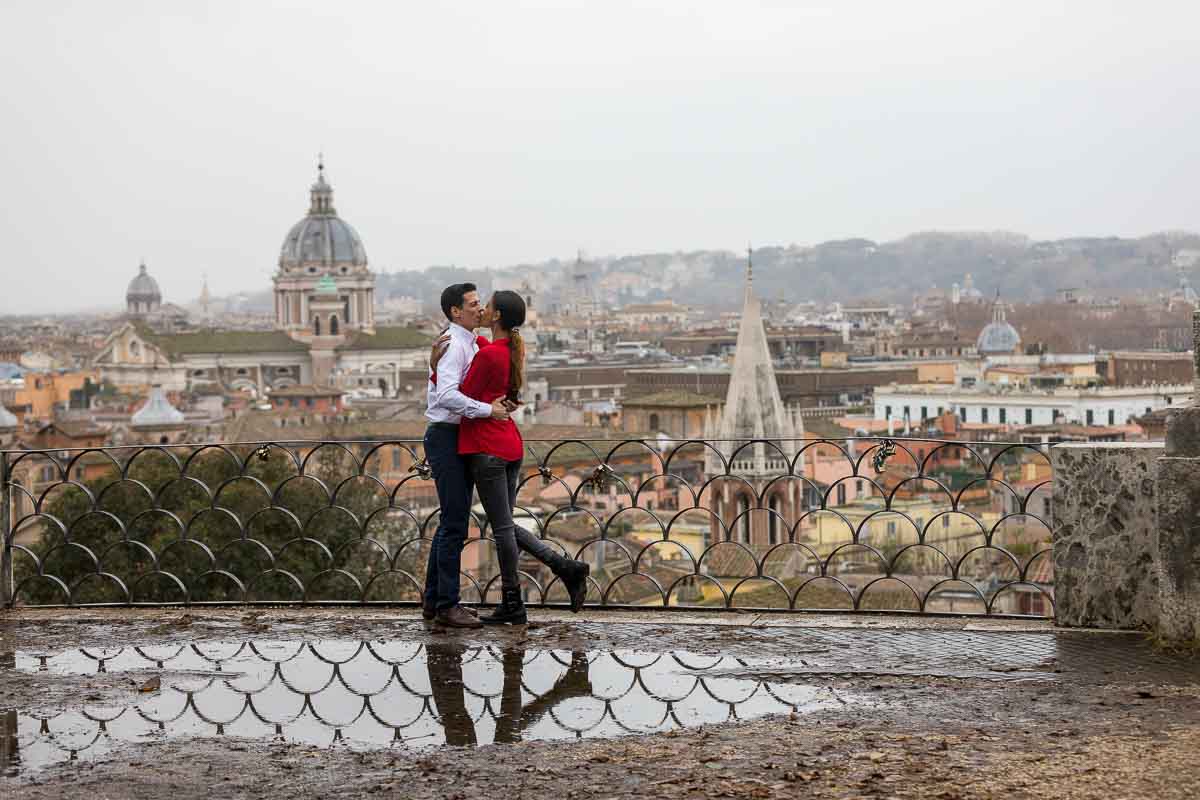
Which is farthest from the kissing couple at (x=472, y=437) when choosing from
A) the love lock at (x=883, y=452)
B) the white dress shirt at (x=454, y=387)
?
the love lock at (x=883, y=452)

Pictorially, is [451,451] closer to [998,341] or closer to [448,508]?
[448,508]

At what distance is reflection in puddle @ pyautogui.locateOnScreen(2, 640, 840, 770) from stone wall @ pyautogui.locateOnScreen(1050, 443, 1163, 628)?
866 mm

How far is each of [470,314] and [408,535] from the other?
63.3 feet

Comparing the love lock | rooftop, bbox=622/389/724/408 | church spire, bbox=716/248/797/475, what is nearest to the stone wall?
the love lock

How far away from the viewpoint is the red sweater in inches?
191

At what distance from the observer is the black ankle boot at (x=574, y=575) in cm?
504

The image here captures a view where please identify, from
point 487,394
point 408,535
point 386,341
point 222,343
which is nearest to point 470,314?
point 487,394

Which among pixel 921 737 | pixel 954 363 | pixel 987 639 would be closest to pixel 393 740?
pixel 921 737

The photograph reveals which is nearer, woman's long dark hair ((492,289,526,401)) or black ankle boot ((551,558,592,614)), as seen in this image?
woman's long dark hair ((492,289,526,401))

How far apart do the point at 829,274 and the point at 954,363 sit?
79686mm

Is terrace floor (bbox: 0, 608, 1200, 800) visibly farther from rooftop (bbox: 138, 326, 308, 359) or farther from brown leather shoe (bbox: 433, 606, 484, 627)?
rooftop (bbox: 138, 326, 308, 359)

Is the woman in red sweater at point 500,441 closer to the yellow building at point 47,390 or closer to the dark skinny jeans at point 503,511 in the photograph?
the dark skinny jeans at point 503,511

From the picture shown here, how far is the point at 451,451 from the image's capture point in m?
4.93

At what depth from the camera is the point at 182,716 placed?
156 inches
